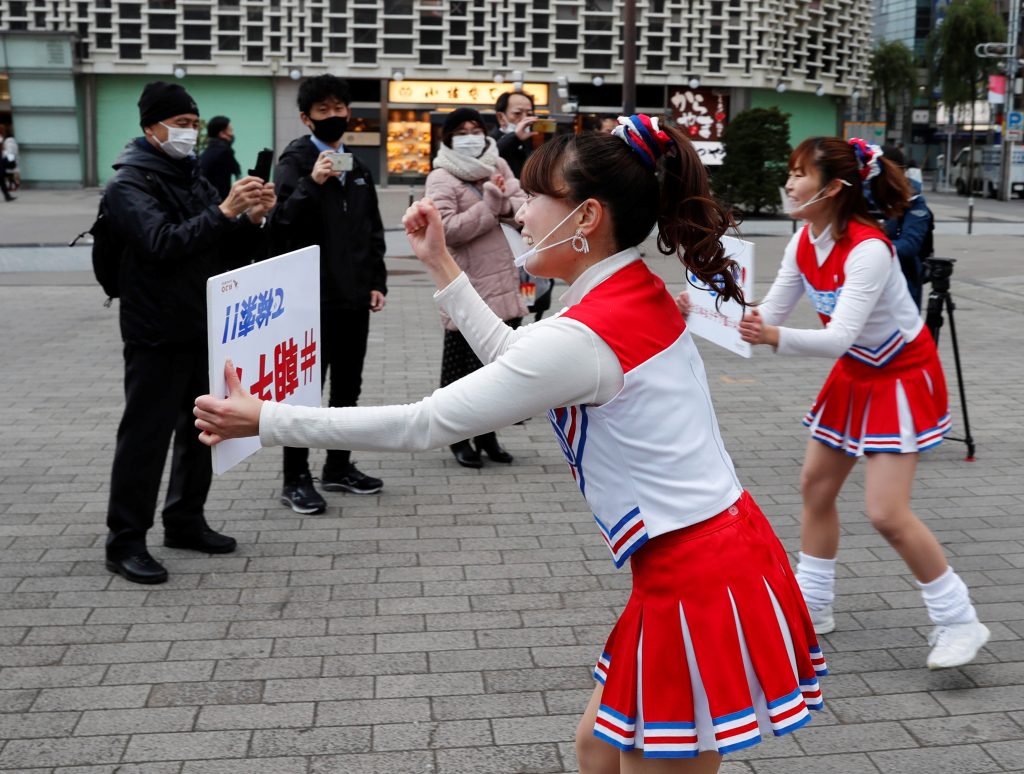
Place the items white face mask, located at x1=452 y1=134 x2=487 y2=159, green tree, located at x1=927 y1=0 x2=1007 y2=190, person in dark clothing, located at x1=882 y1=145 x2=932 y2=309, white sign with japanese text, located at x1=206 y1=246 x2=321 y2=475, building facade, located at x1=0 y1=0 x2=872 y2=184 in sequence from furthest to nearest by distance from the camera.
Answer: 1. green tree, located at x1=927 y1=0 x2=1007 y2=190
2. building facade, located at x1=0 y1=0 x2=872 y2=184
3. person in dark clothing, located at x1=882 y1=145 x2=932 y2=309
4. white face mask, located at x1=452 y1=134 x2=487 y2=159
5. white sign with japanese text, located at x1=206 y1=246 x2=321 y2=475

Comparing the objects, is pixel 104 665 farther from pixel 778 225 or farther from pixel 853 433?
pixel 778 225

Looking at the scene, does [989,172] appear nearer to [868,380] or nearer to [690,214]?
[868,380]

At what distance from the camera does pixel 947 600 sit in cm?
398

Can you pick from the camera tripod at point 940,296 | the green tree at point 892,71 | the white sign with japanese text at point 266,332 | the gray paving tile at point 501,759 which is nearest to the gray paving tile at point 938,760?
the gray paving tile at point 501,759

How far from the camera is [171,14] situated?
1545 inches

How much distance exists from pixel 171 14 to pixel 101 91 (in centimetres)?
362

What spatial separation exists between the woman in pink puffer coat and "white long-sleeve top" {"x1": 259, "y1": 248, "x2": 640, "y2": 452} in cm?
426

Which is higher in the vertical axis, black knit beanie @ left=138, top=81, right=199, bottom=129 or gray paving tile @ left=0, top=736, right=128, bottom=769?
black knit beanie @ left=138, top=81, right=199, bottom=129

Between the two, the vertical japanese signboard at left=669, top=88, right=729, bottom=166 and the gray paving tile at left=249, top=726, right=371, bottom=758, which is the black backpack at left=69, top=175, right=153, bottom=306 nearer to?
the gray paving tile at left=249, top=726, right=371, bottom=758

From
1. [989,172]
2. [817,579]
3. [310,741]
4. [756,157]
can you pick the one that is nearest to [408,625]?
[310,741]

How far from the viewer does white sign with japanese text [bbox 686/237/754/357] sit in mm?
3900

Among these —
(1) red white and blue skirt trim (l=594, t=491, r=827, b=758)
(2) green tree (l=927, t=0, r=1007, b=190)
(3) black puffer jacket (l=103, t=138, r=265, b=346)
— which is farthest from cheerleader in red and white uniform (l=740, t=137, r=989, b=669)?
(2) green tree (l=927, t=0, r=1007, b=190)

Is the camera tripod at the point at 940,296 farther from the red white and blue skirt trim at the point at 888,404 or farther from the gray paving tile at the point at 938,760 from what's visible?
the gray paving tile at the point at 938,760

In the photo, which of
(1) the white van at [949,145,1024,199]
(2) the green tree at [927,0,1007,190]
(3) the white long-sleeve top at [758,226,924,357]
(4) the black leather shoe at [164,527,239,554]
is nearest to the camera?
(3) the white long-sleeve top at [758,226,924,357]
